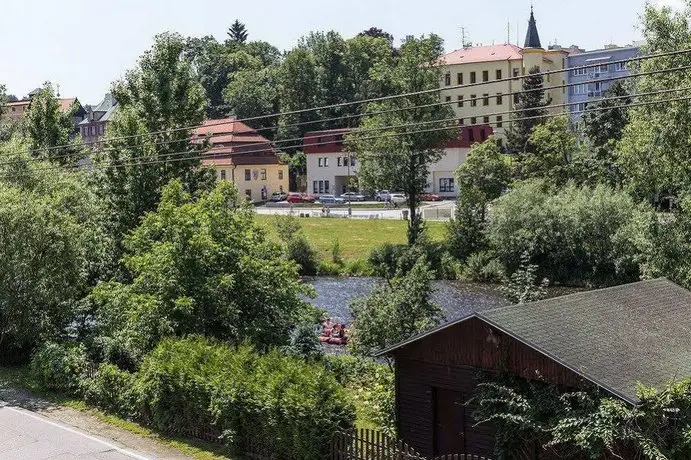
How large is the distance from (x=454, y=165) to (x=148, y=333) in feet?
252

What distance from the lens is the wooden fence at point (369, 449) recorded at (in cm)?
1838

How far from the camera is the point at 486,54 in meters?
114

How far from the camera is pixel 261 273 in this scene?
94.5 ft

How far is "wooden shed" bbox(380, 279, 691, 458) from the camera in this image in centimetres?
1825

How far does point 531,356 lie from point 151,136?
97.5 feet

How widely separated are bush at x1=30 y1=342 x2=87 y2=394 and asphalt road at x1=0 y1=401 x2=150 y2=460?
8.03 ft

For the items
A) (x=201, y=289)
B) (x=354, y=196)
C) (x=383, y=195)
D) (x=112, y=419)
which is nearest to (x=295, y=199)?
(x=354, y=196)

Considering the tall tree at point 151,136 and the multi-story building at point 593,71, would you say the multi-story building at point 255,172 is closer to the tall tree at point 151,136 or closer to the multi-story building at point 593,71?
the multi-story building at point 593,71

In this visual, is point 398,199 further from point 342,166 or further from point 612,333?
point 612,333

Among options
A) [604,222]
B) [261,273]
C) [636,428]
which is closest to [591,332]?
[636,428]

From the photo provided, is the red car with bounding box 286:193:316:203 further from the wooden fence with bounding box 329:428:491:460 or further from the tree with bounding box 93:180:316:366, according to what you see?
the wooden fence with bounding box 329:428:491:460

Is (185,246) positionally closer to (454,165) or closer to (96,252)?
(96,252)

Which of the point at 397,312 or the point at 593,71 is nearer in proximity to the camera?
the point at 397,312

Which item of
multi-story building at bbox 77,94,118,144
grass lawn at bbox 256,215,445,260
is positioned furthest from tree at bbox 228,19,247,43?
grass lawn at bbox 256,215,445,260
